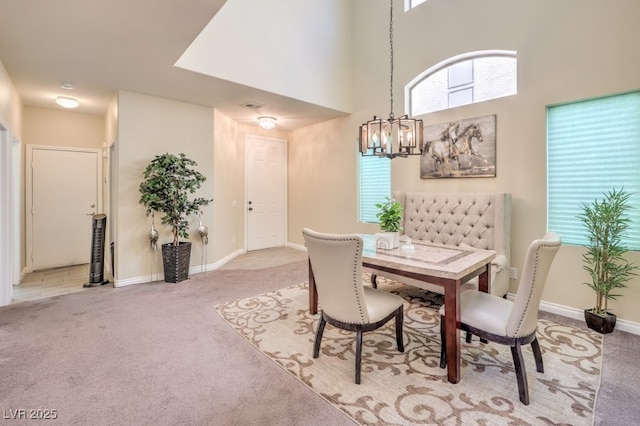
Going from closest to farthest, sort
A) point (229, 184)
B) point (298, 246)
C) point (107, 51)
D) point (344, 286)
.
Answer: point (344, 286)
point (107, 51)
point (229, 184)
point (298, 246)

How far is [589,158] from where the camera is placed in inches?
117

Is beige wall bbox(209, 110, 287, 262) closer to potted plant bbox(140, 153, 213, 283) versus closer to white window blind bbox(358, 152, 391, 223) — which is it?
potted plant bbox(140, 153, 213, 283)

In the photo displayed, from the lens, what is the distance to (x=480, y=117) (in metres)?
3.67

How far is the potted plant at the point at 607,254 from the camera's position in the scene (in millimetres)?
2684

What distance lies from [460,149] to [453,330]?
2.62m

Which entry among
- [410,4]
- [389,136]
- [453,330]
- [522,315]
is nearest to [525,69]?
[389,136]

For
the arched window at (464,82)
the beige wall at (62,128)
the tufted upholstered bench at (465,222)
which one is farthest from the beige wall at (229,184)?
the arched window at (464,82)

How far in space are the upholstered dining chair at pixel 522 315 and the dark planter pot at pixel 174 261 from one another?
3598 mm

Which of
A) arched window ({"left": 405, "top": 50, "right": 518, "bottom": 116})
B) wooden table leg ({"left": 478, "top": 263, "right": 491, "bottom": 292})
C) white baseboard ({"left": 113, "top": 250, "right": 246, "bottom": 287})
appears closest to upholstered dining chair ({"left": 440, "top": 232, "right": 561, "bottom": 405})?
wooden table leg ({"left": 478, "top": 263, "right": 491, "bottom": 292})

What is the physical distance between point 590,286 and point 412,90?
3206mm

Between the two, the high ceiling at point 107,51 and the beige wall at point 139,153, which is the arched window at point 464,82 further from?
the beige wall at point 139,153

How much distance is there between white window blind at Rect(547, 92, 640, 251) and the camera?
276 cm

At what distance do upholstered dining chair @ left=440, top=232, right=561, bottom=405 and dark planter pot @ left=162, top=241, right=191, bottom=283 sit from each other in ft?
11.8

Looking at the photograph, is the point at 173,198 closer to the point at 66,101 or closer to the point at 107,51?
the point at 107,51
